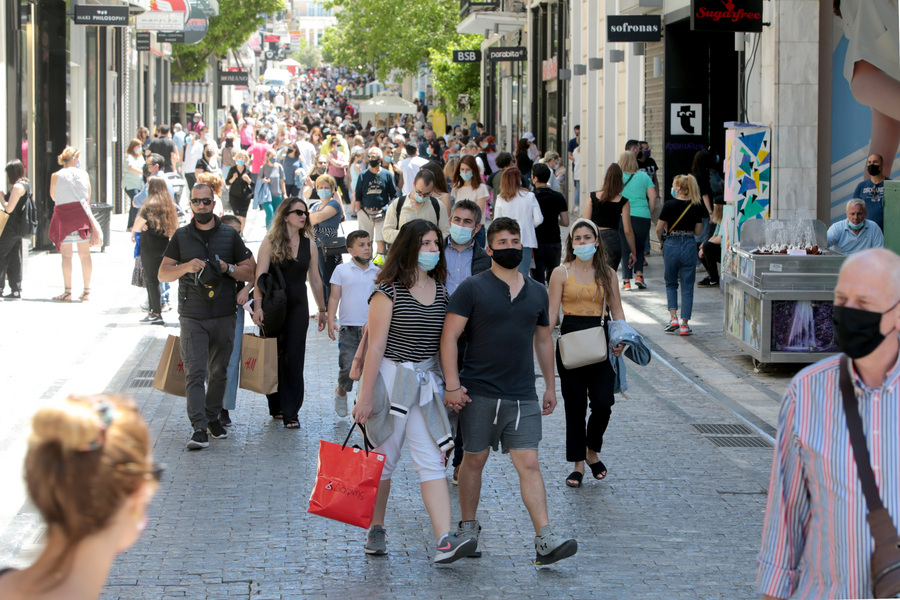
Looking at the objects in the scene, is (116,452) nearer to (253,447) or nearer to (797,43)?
(253,447)

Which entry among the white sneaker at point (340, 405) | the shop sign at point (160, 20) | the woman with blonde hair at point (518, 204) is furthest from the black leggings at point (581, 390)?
the shop sign at point (160, 20)

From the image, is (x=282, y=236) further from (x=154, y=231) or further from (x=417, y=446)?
(x=154, y=231)

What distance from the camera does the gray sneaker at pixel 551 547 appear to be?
5598 millimetres

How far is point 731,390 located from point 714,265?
240 inches

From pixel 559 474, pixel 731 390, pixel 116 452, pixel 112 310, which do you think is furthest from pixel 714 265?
pixel 116 452

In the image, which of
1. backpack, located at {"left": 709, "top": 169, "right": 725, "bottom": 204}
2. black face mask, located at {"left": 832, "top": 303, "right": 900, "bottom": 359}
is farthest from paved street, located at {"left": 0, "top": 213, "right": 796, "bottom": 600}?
backpack, located at {"left": 709, "top": 169, "right": 725, "bottom": 204}

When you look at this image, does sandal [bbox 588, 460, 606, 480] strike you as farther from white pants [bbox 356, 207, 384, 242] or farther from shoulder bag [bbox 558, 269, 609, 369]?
white pants [bbox 356, 207, 384, 242]

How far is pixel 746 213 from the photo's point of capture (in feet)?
46.0

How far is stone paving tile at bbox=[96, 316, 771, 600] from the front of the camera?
5500 millimetres

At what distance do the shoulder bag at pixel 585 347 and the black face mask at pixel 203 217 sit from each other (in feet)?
9.38

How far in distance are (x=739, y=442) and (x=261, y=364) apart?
3553 millimetres

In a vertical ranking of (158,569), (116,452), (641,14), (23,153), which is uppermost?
(641,14)

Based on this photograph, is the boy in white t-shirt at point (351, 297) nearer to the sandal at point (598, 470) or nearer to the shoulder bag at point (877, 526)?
the sandal at point (598, 470)

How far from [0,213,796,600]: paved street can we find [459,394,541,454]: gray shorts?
63 cm
